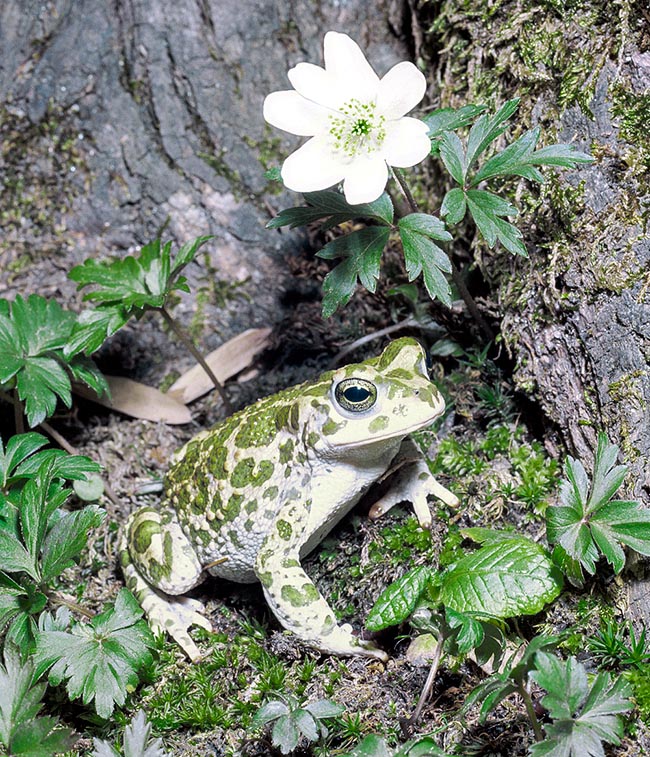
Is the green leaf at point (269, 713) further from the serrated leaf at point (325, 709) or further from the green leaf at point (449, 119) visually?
the green leaf at point (449, 119)

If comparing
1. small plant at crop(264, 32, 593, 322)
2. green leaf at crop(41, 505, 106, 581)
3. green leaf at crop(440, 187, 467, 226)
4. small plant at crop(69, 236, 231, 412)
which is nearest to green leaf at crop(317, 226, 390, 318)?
small plant at crop(264, 32, 593, 322)

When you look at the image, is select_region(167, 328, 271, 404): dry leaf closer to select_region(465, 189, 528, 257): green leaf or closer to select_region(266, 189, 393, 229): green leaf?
select_region(266, 189, 393, 229): green leaf

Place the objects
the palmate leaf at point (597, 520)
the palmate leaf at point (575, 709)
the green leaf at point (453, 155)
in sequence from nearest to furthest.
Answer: the palmate leaf at point (575, 709), the palmate leaf at point (597, 520), the green leaf at point (453, 155)

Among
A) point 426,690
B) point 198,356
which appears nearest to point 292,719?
point 426,690

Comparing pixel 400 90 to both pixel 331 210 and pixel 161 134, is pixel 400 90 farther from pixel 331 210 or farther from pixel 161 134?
pixel 161 134

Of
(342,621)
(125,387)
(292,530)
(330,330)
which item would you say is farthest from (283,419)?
(125,387)

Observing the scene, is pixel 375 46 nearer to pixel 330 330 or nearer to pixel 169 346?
pixel 330 330

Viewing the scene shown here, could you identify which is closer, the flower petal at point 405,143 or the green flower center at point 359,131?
the flower petal at point 405,143

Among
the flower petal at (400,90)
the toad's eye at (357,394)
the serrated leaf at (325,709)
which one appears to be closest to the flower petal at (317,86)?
the flower petal at (400,90)
